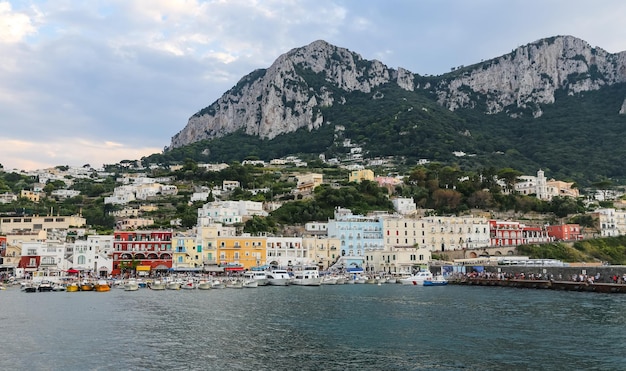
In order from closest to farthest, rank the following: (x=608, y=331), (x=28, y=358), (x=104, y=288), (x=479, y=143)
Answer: (x=28, y=358), (x=608, y=331), (x=104, y=288), (x=479, y=143)

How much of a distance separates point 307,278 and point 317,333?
41679 millimetres

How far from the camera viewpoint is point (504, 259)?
83312mm

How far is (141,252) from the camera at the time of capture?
8062 cm

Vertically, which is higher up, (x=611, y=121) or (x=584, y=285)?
(x=611, y=121)

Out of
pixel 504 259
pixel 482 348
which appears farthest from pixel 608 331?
pixel 504 259

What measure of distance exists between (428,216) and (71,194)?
85729 mm

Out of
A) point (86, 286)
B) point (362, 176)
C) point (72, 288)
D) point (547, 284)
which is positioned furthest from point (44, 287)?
point (362, 176)

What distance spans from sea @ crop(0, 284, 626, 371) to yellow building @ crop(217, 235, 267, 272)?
2895cm

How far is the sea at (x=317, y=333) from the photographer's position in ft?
82.1

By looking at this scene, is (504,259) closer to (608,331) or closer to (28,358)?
(608,331)

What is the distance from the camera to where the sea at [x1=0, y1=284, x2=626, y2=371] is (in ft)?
82.1

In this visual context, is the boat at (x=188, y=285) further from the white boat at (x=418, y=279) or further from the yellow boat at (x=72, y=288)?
the white boat at (x=418, y=279)

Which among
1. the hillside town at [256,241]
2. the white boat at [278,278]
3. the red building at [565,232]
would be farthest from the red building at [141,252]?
the red building at [565,232]

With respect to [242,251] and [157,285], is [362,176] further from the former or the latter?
[157,285]
